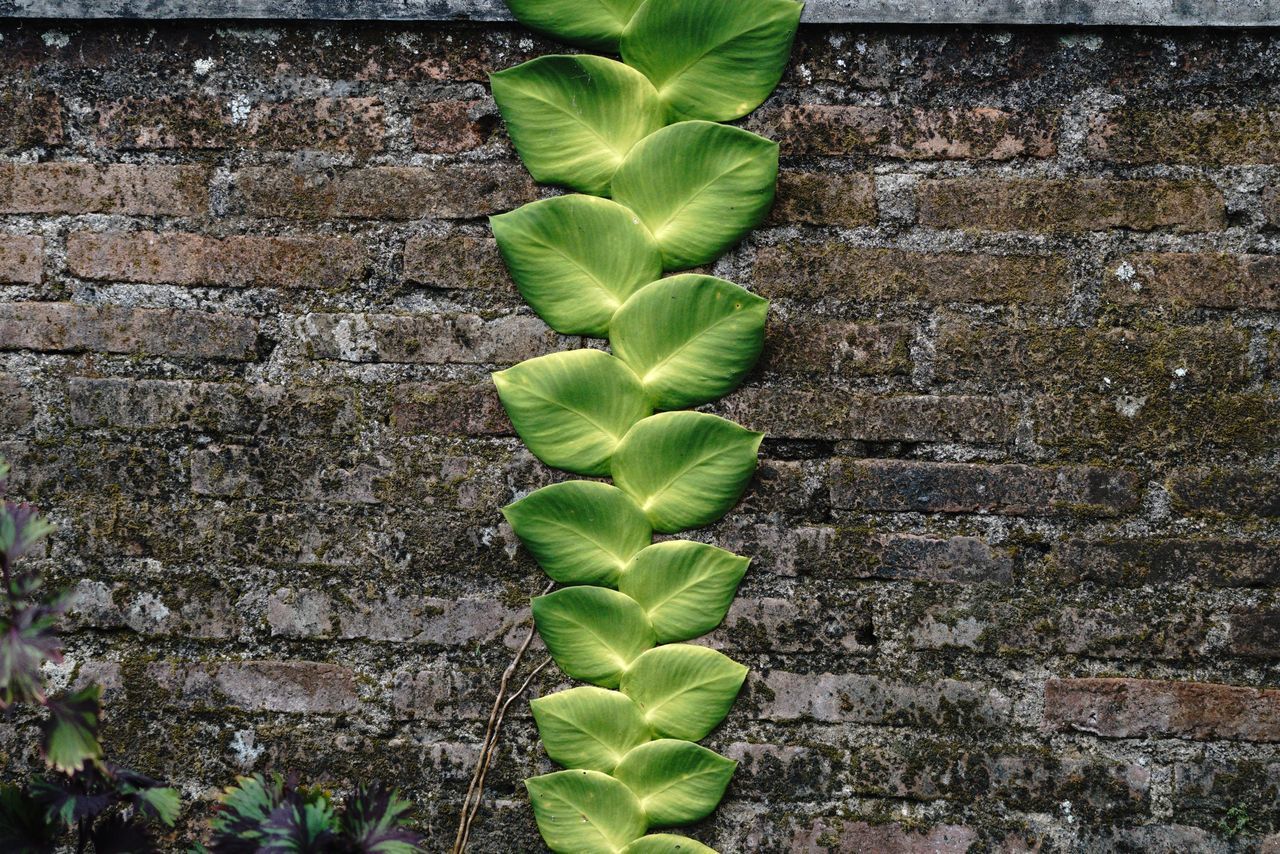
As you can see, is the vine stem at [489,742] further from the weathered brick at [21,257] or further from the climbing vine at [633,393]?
the weathered brick at [21,257]

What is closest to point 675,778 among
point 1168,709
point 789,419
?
point 789,419

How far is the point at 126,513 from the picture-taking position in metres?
1.41

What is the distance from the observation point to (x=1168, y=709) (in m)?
A: 1.37

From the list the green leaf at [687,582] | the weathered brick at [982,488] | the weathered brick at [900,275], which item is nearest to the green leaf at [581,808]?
the green leaf at [687,582]

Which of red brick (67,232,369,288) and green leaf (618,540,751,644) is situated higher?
red brick (67,232,369,288)

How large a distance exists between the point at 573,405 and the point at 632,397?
0.09 meters

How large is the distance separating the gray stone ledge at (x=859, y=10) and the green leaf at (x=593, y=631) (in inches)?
34.3

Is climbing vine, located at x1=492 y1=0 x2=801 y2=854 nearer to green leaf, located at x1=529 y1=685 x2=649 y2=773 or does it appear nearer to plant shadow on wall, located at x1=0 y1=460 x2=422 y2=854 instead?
green leaf, located at x1=529 y1=685 x2=649 y2=773

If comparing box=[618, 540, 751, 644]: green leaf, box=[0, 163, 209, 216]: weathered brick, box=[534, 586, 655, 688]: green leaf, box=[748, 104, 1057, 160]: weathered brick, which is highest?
box=[748, 104, 1057, 160]: weathered brick

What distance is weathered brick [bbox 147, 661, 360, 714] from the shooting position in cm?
141

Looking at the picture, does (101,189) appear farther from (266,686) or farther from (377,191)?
(266,686)

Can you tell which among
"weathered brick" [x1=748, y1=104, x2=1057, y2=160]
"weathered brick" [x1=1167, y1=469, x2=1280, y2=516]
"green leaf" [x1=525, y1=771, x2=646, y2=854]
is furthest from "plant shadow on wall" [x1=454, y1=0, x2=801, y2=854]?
"weathered brick" [x1=1167, y1=469, x2=1280, y2=516]

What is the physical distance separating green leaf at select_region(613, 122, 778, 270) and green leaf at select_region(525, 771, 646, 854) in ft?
2.59

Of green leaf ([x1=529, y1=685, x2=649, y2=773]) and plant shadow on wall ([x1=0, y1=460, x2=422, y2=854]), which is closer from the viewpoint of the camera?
plant shadow on wall ([x1=0, y1=460, x2=422, y2=854])
